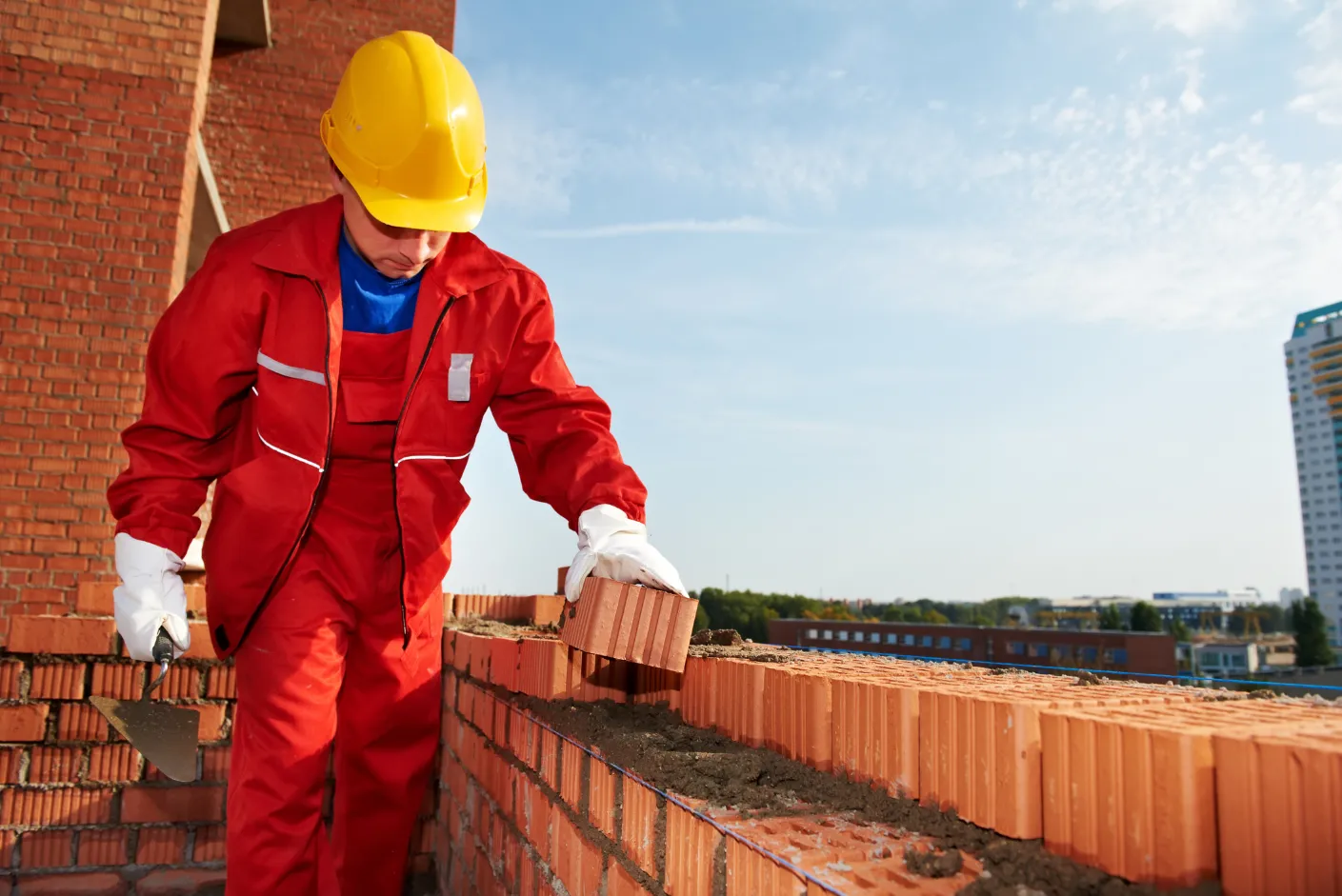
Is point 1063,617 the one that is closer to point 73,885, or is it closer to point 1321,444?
point 1321,444

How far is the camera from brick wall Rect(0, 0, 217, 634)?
5.08m

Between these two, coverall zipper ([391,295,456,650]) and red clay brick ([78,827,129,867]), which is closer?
coverall zipper ([391,295,456,650])

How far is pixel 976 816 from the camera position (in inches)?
47.4

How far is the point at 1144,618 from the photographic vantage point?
5272cm

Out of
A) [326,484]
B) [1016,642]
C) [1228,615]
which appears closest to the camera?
[326,484]

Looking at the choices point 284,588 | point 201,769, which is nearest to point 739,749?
point 284,588

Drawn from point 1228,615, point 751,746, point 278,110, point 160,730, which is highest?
point 278,110

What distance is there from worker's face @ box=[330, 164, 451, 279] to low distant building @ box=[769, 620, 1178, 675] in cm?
2806

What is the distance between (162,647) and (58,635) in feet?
4.86

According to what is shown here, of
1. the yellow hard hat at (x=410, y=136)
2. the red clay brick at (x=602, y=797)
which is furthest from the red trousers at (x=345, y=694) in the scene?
the red clay brick at (x=602, y=797)

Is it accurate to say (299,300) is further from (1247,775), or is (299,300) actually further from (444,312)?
(1247,775)

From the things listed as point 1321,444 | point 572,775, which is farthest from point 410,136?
point 1321,444

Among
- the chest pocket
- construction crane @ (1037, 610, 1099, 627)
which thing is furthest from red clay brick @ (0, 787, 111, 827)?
construction crane @ (1037, 610, 1099, 627)

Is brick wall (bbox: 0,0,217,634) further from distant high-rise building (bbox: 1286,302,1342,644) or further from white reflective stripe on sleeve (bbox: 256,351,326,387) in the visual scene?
distant high-rise building (bbox: 1286,302,1342,644)
